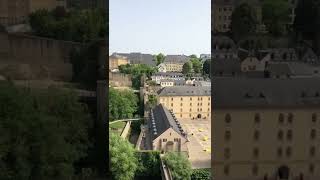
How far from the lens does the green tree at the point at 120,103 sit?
30.8 ft

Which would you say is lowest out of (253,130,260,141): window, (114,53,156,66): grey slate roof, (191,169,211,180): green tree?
(191,169,211,180): green tree

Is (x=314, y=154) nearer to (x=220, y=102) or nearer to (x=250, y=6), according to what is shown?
(x=220, y=102)

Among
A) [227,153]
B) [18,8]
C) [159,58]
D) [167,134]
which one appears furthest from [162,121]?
[159,58]

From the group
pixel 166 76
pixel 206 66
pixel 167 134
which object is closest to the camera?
pixel 167 134

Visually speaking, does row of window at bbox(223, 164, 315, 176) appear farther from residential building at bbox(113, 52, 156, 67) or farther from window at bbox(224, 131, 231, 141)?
residential building at bbox(113, 52, 156, 67)

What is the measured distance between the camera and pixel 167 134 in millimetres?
9852

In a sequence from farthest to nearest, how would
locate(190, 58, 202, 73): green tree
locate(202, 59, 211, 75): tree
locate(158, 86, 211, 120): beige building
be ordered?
locate(190, 58, 202, 73): green tree < locate(158, 86, 211, 120): beige building < locate(202, 59, 211, 75): tree

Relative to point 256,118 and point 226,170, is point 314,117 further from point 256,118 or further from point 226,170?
point 226,170

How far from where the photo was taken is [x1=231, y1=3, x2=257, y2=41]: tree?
6512 mm

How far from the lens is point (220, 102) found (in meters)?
6.58

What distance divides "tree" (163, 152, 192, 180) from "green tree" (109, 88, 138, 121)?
1.20 meters

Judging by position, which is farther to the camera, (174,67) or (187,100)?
(174,67)

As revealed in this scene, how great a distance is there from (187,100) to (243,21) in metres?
5.18

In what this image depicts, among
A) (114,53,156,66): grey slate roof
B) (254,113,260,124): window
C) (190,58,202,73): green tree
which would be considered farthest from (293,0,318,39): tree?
(190,58,202,73): green tree
